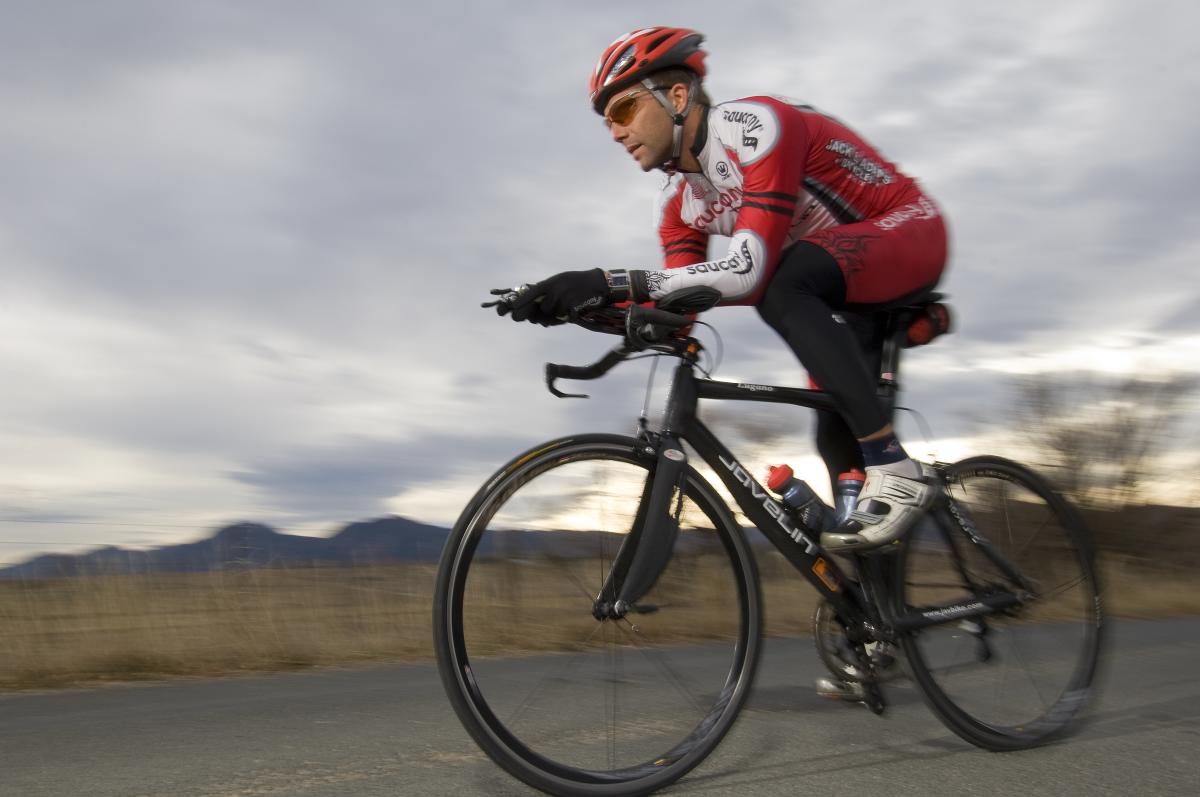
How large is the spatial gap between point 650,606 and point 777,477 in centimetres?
65

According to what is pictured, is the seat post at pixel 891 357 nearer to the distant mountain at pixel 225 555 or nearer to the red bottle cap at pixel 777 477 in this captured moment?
the red bottle cap at pixel 777 477

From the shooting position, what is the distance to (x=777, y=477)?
10.8 ft

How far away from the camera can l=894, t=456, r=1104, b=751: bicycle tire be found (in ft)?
11.5

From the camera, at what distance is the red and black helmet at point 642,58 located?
3.26 meters

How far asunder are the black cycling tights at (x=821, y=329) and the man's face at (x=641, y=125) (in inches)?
21.5

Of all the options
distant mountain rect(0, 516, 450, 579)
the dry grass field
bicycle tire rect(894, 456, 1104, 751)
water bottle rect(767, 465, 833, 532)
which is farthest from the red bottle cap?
distant mountain rect(0, 516, 450, 579)

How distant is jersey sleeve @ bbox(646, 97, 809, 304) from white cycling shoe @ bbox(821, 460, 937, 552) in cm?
71

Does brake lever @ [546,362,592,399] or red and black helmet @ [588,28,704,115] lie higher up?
red and black helmet @ [588,28,704,115]

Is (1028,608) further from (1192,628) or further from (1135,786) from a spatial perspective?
(1192,628)

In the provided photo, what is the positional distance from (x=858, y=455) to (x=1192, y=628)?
674 cm

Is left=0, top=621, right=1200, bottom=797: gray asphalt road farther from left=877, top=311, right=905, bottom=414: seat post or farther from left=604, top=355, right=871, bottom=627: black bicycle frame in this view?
left=877, top=311, right=905, bottom=414: seat post

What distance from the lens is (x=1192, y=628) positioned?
8758 mm

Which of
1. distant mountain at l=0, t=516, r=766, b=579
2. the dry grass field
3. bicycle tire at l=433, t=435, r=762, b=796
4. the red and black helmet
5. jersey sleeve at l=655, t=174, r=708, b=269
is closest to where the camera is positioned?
bicycle tire at l=433, t=435, r=762, b=796

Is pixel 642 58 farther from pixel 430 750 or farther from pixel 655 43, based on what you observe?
pixel 430 750
